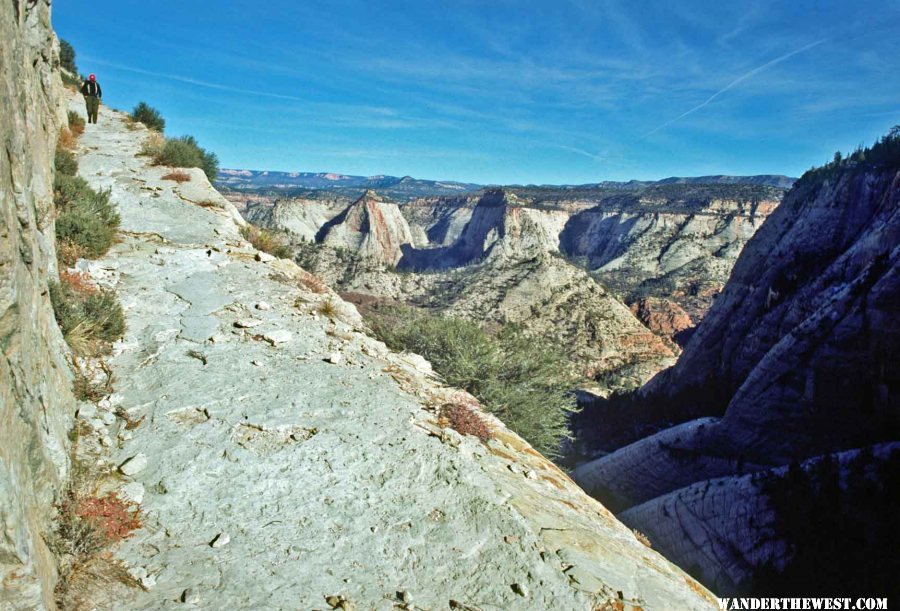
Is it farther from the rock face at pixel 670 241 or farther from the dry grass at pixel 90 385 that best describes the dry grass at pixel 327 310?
the rock face at pixel 670 241

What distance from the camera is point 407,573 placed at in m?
3.88

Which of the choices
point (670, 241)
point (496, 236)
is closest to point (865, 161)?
point (670, 241)

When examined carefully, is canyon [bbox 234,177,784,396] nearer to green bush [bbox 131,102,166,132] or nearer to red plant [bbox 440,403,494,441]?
green bush [bbox 131,102,166,132]

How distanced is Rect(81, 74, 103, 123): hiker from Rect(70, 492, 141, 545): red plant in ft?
59.3

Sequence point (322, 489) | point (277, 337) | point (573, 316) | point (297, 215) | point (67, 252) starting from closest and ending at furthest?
point (322, 489), point (277, 337), point (67, 252), point (573, 316), point (297, 215)

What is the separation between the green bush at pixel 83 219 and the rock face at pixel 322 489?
3.18ft

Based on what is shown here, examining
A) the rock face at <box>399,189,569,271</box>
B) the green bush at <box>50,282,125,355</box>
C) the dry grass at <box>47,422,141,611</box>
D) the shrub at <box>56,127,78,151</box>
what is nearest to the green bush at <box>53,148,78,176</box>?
the shrub at <box>56,127,78,151</box>

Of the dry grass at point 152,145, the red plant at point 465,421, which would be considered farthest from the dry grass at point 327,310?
the dry grass at point 152,145

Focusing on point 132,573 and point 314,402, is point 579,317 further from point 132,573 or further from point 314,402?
point 132,573

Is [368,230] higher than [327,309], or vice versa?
[368,230]

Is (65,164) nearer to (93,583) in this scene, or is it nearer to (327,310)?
(327,310)

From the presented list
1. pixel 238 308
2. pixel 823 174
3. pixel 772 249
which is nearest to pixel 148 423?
pixel 238 308

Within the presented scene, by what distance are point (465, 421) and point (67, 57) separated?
4322 centimetres

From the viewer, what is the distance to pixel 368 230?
10550cm
